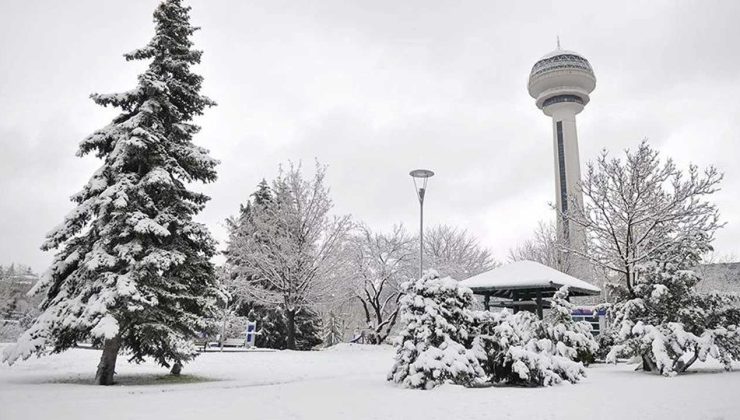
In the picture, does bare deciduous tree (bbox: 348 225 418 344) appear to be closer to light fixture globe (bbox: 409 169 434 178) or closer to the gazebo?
light fixture globe (bbox: 409 169 434 178)

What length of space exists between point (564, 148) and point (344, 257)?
77279 millimetres

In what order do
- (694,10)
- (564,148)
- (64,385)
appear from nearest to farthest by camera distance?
(64,385)
(694,10)
(564,148)

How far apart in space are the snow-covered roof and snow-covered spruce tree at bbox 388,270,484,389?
12.7 ft

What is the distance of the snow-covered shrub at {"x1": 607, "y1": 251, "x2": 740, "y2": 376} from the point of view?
12320 mm

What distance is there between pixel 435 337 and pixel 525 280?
6.09 metres

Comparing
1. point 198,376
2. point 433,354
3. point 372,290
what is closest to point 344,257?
point 372,290

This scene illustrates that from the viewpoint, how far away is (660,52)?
17.8 metres

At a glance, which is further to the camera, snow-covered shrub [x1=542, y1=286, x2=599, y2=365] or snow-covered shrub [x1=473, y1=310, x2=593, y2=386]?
snow-covered shrub [x1=542, y1=286, x2=599, y2=365]

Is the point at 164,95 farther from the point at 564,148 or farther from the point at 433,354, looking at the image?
the point at 564,148

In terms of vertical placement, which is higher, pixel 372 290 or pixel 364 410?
pixel 372 290

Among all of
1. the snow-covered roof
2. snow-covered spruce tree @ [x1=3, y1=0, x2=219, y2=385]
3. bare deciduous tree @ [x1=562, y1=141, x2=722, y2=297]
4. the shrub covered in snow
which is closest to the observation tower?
bare deciduous tree @ [x1=562, y1=141, x2=722, y2=297]

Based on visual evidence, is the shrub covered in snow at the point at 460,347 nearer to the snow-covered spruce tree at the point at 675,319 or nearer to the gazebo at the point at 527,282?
the snow-covered spruce tree at the point at 675,319

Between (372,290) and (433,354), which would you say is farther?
(372,290)

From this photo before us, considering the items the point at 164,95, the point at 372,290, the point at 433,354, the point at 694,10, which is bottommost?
the point at 433,354
